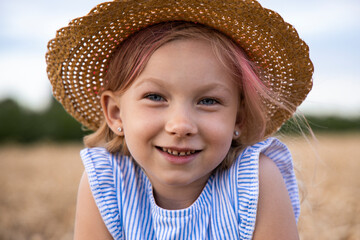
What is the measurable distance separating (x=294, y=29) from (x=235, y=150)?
722 mm

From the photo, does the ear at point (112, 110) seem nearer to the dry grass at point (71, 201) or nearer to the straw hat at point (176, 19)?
the straw hat at point (176, 19)

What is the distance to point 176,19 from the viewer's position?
6.17 feet

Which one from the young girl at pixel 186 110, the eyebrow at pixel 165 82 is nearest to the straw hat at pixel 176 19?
the young girl at pixel 186 110

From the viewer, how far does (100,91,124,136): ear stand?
212 cm

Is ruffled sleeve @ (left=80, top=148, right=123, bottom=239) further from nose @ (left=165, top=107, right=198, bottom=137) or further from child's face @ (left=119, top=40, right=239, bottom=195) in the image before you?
nose @ (left=165, top=107, right=198, bottom=137)

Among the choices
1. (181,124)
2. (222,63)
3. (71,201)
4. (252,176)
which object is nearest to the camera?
(181,124)

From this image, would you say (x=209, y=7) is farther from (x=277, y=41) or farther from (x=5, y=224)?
(x=5, y=224)

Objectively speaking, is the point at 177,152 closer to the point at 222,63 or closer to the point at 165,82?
the point at 165,82

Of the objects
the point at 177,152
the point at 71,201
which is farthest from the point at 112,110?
the point at 71,201

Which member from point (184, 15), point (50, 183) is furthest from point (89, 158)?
point (50, 183)

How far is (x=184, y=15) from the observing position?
184 centimetres

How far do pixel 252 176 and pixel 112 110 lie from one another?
856 millimetres

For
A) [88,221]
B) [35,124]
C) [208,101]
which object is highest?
[208,101]

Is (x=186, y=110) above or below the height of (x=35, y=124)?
above
